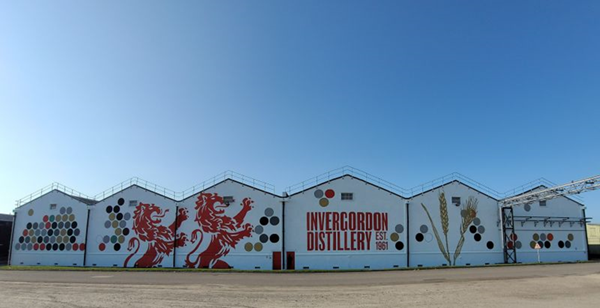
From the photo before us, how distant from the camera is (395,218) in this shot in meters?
37.5

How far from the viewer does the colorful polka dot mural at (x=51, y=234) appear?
1614 inches

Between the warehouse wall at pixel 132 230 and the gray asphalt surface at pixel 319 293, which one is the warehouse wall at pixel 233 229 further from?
the gray asphalt surface at pixel 319 293

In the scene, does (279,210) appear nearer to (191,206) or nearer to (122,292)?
(191,206)

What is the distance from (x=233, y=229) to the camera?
37.5 m

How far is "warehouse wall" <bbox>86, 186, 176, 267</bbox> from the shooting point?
126ft

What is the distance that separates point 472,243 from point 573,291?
67.4 feet

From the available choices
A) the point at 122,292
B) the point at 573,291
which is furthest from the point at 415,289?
the point at 122,292

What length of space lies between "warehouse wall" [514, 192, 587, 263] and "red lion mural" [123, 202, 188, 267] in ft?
110

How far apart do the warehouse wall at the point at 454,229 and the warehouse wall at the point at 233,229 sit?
1329 cm

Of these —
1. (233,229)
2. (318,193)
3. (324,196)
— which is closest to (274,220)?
(233,229)

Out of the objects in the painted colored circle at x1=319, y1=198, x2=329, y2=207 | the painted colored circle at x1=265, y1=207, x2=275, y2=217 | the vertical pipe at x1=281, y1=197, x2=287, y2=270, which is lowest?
the vertical pipe at x1=281, y1=197, x2=287, y2=270

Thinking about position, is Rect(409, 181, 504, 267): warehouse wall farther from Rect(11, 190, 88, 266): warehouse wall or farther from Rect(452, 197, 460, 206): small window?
Rect(11, 190, 88, 266): warehouse wall

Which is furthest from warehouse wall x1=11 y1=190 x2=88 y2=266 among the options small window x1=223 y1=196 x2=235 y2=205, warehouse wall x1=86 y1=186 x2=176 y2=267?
small window x1=223 y1=196 x2=235 y2=205

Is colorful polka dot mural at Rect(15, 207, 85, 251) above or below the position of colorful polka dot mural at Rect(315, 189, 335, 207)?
below
